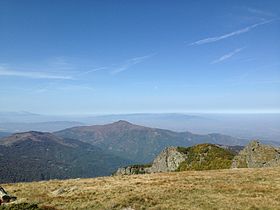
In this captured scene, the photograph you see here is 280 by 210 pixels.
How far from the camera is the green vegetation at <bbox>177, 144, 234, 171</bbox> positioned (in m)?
133

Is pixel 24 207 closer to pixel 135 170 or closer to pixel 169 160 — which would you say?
pixel 169 160

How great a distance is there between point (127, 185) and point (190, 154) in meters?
118

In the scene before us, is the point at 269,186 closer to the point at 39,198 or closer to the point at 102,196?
the point at 102,196

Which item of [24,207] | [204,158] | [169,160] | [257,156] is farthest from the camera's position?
[169,160]

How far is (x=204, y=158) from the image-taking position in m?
146

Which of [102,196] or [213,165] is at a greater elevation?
[102,196]

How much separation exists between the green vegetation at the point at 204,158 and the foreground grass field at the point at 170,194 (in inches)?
3595

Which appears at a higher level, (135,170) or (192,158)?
(192,158)

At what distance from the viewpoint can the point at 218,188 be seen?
34.3m

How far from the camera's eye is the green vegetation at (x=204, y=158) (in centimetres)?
13252

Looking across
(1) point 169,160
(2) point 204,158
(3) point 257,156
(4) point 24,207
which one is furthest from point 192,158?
(4) point 24,207

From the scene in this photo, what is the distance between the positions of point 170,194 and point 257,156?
62503 millimetres

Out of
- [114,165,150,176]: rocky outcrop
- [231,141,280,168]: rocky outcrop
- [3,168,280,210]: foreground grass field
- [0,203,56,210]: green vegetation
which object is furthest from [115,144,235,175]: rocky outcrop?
[0,203,56,210]: green vegetation

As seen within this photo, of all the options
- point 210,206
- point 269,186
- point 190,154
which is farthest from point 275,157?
point 190,154
